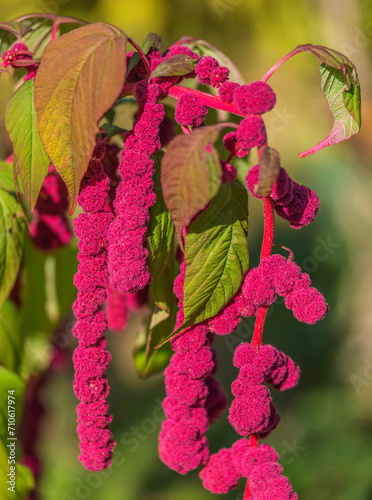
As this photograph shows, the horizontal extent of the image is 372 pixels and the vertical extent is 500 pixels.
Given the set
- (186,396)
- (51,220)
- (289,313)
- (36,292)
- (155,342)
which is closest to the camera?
(186,396)

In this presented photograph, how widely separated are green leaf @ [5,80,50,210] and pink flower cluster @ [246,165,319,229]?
197 millimetres

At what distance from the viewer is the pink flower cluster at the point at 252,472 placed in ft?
1.62

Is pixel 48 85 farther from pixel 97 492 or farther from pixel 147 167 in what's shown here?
pixel 97 492

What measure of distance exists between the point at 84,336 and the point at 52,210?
1.02 feet

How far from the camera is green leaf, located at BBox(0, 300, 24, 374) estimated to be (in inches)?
32.7

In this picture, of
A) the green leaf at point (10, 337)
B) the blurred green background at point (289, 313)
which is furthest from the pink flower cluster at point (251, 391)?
the blurred green background at point (289, 313)

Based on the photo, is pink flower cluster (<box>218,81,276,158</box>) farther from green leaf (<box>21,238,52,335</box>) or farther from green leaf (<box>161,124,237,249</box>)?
green leaf (<box>21,238,52,335</box>)

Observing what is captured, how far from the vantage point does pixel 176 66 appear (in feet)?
1.64

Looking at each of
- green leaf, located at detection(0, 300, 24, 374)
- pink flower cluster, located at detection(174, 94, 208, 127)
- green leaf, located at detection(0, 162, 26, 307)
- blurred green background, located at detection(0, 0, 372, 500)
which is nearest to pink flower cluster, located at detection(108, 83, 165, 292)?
pink flower cluster, located at detection(174, 94, 208, 127)

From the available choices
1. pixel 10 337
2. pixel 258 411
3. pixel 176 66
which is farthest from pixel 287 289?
pixel 10 337

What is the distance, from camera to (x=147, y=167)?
1.58 feet

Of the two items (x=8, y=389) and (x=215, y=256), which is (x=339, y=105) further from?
(x=8, y=389)

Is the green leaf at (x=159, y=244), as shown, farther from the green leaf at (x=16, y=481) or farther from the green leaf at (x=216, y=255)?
the green leaf at (x=16, y=481)

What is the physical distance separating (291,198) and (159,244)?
0.43 feet
